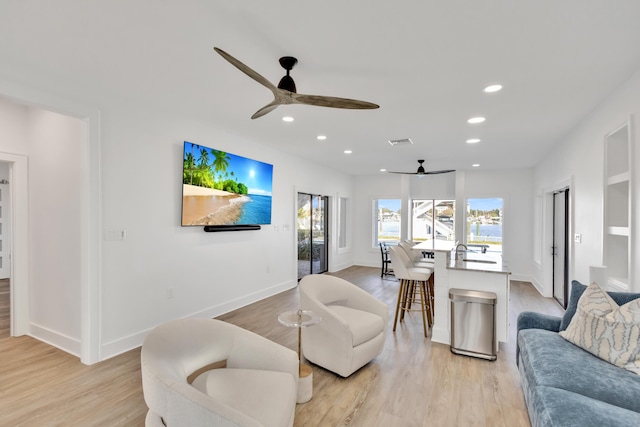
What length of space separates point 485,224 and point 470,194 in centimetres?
83

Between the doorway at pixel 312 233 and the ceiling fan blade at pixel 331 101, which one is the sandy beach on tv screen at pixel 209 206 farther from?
the ceiling fan blade at pixel 331 101

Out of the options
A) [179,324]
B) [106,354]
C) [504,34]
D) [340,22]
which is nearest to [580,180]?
[504,34]

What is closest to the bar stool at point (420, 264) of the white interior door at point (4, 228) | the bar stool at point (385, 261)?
the bar stool at point (385, 261)

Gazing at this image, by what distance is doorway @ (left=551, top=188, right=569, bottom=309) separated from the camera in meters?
5.12

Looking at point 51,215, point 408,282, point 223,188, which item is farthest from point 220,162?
point 408,282

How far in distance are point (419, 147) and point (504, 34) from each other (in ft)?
11.1

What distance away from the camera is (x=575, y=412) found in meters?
1.55

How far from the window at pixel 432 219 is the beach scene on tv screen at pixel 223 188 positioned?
4916 millimetres

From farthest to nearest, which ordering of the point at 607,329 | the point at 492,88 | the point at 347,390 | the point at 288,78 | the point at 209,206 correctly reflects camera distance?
1. the point at 209,206
2. the point at 492,88
3. the point at 347,390
4. the point at 288,78
5. the point at 607,329

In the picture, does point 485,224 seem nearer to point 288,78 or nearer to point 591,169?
point 591,169

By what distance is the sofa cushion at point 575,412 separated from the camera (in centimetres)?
148

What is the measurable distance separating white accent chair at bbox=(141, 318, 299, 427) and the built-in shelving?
312cm

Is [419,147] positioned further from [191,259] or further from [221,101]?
[191,259]

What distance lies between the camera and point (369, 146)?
17.7 ft
